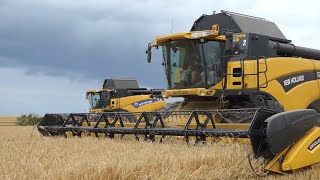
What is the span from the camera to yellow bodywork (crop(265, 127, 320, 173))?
3.71 meters

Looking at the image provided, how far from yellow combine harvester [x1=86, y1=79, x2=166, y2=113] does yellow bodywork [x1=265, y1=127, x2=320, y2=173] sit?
500 inches

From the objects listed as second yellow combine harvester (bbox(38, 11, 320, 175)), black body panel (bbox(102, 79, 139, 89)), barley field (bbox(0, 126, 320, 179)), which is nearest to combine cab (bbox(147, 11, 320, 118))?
second yellow combine harvester (bbox(38, 11, 320, 175))

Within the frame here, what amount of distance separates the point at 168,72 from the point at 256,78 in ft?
5.20

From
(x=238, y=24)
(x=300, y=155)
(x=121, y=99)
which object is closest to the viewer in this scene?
(x=300, y=155)

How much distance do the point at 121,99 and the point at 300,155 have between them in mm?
13640

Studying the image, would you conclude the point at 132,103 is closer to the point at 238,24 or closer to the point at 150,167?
the point at 238,24

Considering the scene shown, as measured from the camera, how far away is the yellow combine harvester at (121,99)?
17.0 m

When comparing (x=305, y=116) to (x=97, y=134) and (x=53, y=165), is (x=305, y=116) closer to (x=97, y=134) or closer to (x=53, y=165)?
(x=53, y=165)

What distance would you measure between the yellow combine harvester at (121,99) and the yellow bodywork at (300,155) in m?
12.7

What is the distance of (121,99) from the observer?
17141 mm

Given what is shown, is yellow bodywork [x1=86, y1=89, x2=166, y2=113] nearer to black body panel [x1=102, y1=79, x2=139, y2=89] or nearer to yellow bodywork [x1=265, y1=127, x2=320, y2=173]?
black body panel [x1=102, y1=79, x2=139, y2=89]

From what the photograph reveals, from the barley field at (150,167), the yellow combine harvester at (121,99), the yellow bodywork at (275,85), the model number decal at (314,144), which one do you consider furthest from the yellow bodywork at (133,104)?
the model number decal at (314,144)

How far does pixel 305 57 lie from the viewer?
8.23 meters

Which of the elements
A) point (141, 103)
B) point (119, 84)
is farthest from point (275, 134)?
point (119, 84)
